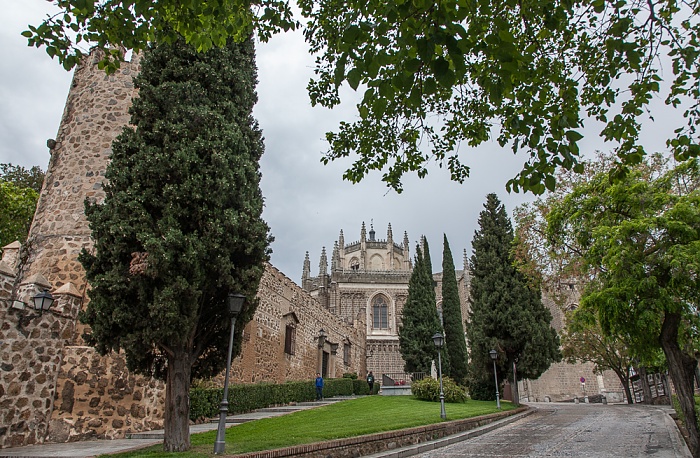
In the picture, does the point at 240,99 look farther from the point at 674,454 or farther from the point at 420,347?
the point at 420,347

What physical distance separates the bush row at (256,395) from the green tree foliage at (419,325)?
640cm

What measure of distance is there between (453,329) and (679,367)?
22016 millimetres

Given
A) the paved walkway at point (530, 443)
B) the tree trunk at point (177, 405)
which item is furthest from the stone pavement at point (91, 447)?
the tree trunk at point (177, 405)

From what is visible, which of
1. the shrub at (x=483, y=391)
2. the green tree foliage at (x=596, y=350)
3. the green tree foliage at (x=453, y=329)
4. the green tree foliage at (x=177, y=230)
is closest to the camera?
the green tree foliage at (x=177, y=230)

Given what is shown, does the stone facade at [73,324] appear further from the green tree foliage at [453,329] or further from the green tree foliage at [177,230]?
the green tree foliage at [453,329]

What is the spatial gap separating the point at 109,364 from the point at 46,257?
116 inches

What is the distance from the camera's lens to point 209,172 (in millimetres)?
7547

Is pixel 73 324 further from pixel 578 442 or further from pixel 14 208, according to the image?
pixel 14 208

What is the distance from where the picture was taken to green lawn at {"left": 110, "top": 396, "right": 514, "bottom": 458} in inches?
275

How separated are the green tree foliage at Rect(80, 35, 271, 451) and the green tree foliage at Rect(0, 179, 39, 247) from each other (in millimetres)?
14129

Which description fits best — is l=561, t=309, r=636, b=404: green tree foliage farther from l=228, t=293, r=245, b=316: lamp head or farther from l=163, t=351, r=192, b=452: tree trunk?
l=163, t=351, r=192, b=452: tree trunk

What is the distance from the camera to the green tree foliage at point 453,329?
28.9 meters

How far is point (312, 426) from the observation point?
10.0 m

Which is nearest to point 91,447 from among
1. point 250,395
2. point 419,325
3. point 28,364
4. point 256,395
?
point 28,364
